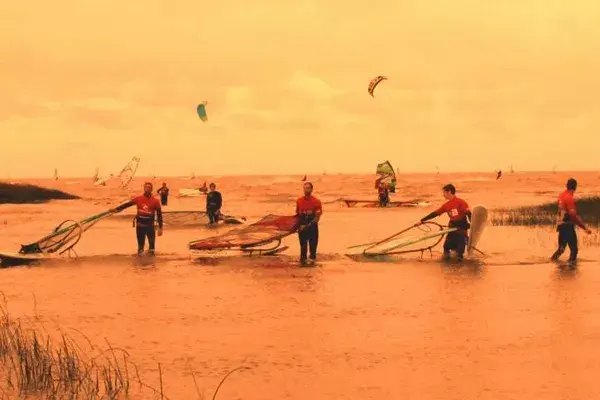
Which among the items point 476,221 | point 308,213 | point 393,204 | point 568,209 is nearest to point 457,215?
point 476,221

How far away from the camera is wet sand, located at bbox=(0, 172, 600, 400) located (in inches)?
310

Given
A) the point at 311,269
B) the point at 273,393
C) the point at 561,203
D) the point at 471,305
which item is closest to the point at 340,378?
the point at 273,393

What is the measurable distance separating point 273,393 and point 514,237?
62.9 feet

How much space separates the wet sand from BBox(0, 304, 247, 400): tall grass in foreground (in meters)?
0.23

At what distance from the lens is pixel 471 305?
1212cm

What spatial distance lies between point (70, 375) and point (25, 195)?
6347 cm

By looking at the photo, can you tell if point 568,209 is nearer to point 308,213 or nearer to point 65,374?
point 308,213

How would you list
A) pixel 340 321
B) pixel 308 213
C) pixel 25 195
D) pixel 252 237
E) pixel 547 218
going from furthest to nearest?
pixel 25 195, pixel 547 218, pixel 252 237, pixel 308 213, pixel 340 321

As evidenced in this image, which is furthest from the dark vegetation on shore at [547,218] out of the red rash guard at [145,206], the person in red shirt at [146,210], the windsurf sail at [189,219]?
the red rash guard at [145,206]

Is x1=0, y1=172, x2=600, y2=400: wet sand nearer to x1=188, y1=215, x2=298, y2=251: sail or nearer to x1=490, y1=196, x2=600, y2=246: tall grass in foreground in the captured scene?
x1=188, y1=215, x2=298, y2=251: sail

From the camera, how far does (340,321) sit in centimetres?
1095

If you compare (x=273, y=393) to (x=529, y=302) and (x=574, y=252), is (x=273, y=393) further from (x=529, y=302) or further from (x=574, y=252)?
(x=574, y=252)

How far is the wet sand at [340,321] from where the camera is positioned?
7883 mm

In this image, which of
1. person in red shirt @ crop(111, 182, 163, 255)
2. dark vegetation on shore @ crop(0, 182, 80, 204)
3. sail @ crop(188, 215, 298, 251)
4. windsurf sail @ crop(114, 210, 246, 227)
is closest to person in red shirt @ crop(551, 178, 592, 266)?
sail @ crop(188, 215, 298, 251)
